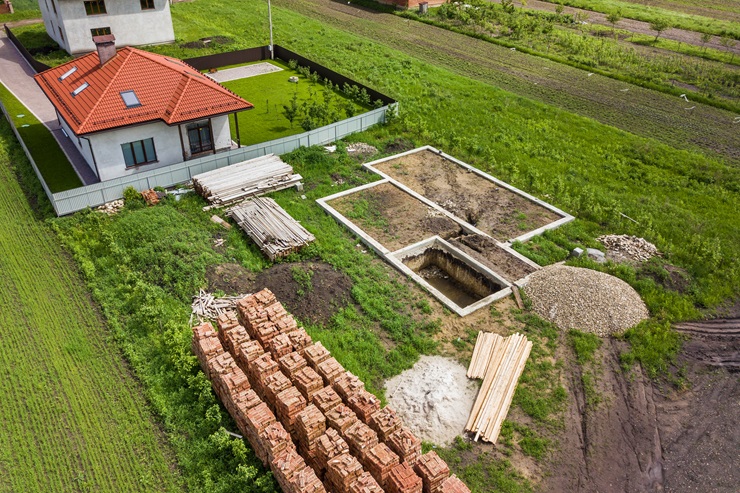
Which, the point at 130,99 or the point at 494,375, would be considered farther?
the point at 130,99

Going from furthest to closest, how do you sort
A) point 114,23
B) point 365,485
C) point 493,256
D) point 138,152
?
point 114,23 < point 138,152 < point 493,256 < point 365,485

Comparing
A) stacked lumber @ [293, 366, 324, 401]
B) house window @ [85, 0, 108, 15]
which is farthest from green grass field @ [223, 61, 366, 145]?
stacked lumber @ [293, 366, 324, 401]

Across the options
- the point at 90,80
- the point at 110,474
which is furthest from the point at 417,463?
the point at 90,80

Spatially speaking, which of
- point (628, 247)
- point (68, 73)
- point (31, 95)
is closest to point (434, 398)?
point (628, 247)

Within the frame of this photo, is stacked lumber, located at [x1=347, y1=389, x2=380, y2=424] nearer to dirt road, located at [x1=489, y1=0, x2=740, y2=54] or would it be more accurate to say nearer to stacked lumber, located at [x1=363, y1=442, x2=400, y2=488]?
stacked lumber, located at [x1=363, y1=442, x2=400, y2=488]

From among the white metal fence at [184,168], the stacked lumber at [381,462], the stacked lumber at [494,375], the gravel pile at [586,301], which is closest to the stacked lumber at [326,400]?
the stacked lumber at [381,462]

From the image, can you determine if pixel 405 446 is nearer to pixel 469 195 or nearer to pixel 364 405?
pixel 364 405
